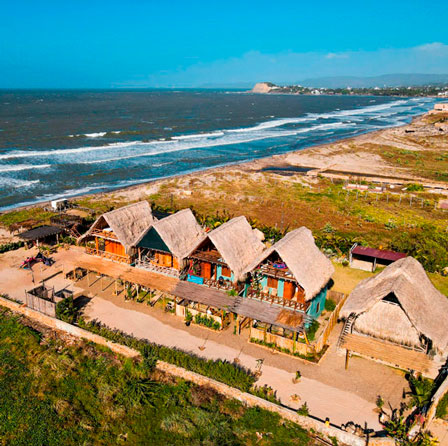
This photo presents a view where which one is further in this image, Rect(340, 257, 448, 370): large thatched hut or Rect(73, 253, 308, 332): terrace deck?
Rect(73, 253, 308, 332): terrace deck

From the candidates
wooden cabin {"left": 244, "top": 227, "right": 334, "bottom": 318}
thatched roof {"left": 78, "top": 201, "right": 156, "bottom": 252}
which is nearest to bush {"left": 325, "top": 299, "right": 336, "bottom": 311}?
wooden cabin {"left": 244, "top": 227, "right": 334, "bottom": 318}

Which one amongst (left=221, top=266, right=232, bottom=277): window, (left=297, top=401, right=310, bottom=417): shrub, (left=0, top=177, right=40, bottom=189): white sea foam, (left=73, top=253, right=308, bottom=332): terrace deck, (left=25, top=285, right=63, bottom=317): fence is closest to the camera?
(left=297, top=401, right=310, bottom=417): shrub

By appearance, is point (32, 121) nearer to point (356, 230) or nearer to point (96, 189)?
point (96, 189)

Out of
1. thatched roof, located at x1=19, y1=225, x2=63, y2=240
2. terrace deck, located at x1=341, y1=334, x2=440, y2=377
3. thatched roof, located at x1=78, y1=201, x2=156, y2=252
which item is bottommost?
terrace deck, located at x1=341, y1=334, x2=440, y2=377

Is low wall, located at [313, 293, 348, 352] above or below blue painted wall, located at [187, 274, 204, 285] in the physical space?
below

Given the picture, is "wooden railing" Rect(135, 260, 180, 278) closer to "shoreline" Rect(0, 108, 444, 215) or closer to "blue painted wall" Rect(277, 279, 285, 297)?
"blue painted wall" Rect(277, 279, 285, 297)

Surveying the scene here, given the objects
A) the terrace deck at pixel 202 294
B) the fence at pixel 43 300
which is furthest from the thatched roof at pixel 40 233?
the fence at pixel 43 300

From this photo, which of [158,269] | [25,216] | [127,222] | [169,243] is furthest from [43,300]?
[25,216]
